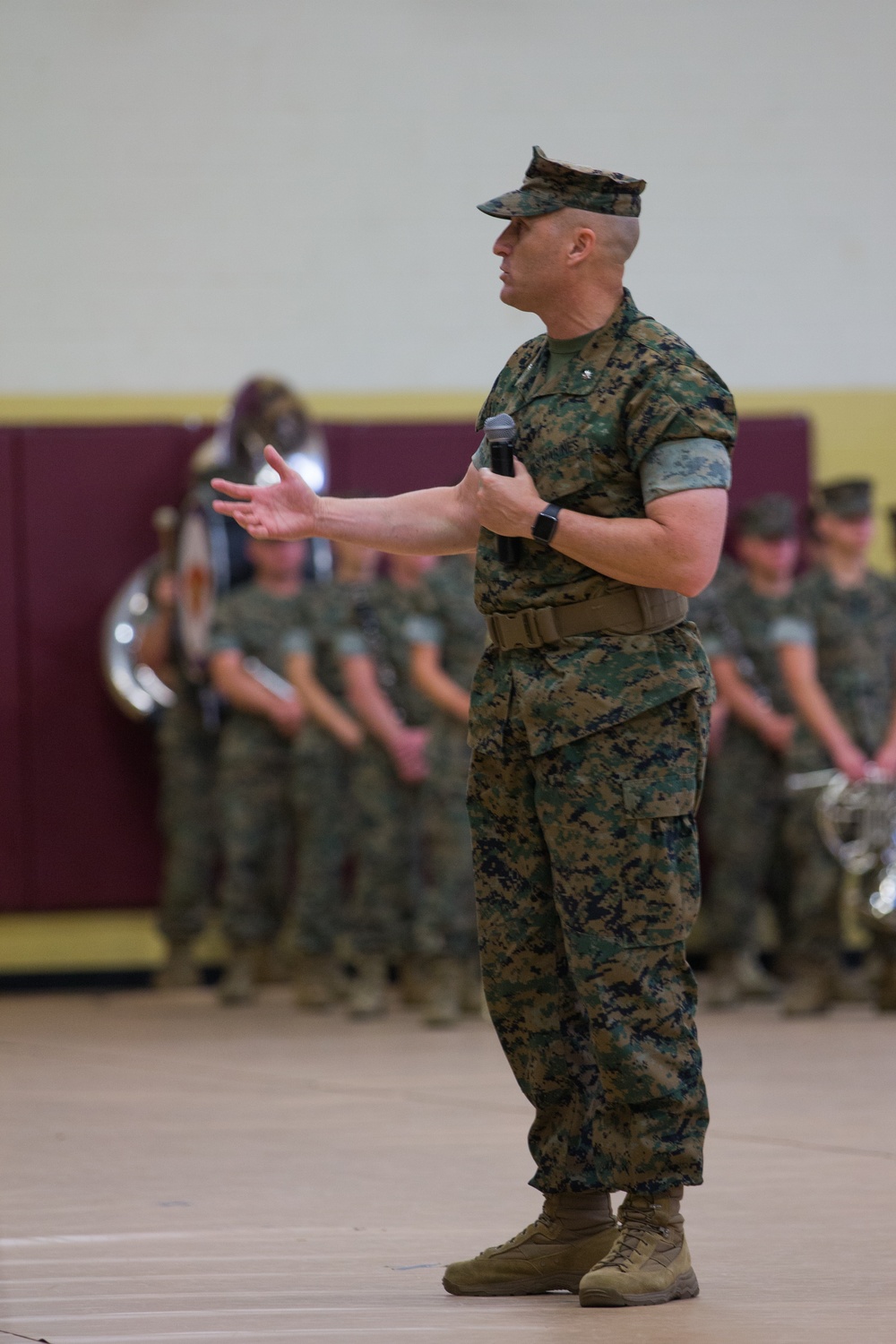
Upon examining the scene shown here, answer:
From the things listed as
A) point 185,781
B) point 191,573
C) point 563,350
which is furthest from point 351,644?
point 563,350

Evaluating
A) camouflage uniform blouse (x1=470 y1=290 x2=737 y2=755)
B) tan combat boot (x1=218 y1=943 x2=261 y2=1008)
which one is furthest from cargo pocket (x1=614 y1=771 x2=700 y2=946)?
tan combat boot (x1=218 y1=943 x2=261 y2=1008)

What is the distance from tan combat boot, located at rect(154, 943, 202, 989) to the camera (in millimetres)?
8598

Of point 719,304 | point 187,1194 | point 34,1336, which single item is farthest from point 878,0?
point 34,1336

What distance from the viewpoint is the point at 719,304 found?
9.45m

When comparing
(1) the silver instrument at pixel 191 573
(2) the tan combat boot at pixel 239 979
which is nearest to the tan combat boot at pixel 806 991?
(2) the tan combat boot at pixel 239 979

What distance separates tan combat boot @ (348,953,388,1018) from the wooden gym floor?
353 millimetres

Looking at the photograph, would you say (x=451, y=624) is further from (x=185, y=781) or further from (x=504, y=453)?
(x=504, y=453)

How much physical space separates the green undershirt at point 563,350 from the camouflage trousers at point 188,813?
211 inches

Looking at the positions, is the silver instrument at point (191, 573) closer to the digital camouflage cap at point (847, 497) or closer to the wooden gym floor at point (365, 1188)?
the wooden gym floor at point (365, 1188)

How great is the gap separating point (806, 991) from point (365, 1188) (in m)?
3.42

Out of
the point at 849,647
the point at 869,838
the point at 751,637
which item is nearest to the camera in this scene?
the point at 869,838

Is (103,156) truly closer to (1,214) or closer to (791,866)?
(1,214)

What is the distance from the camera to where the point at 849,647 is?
291 inches

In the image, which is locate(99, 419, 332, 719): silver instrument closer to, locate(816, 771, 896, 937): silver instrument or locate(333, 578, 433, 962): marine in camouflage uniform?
locate(333, 578, 433, 962): marine in camouflage uniform
